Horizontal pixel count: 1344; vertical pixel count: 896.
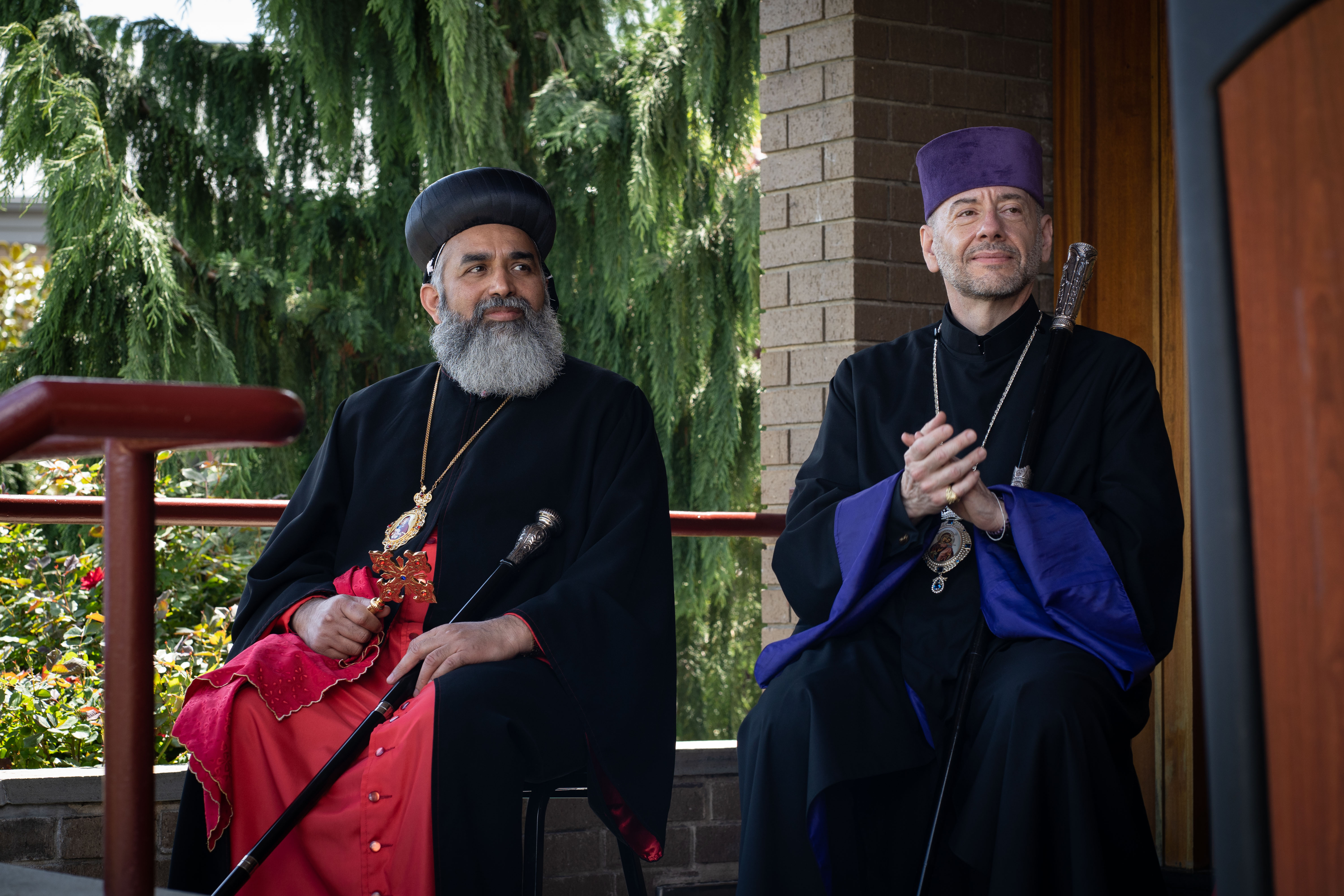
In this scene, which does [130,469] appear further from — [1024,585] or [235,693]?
[1024,585]

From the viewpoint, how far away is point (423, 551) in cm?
284

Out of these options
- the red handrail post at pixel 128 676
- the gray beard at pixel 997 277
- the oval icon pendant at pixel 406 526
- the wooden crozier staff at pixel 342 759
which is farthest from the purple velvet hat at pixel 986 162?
the red handrail post at pixel 128 676

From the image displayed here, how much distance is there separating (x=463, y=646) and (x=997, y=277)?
1.50m

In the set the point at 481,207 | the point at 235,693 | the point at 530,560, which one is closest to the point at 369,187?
the point at 481,207

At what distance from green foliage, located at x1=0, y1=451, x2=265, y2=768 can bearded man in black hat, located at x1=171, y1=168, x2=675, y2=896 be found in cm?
78

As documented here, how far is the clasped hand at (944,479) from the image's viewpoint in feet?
7.78

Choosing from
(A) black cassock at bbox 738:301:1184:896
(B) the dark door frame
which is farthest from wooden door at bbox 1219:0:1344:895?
(A) black cassock at bbox 738:301:1184:896

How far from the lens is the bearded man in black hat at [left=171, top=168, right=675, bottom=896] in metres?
2.40

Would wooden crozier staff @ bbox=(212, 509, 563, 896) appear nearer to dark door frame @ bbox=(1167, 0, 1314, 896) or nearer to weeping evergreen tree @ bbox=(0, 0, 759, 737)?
dark door frame @ bbox=(1167, 0, 1314, 896)

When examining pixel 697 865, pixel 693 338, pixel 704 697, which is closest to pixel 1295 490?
pixel 697 865

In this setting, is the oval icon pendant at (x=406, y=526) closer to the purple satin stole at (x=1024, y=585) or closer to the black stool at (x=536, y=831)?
the black stool at (x=536, y=831)

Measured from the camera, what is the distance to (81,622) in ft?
14.9

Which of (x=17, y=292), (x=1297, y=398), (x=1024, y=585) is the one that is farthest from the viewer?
(x=17, y=292)

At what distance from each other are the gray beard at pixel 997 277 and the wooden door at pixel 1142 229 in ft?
3.24
